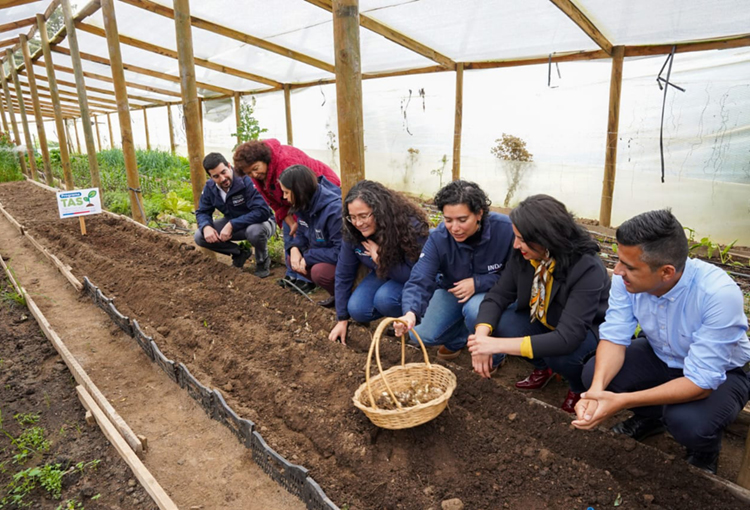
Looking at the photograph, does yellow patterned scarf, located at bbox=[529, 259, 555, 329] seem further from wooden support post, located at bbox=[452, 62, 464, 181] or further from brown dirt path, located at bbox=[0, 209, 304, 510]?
wooden support post, located at bbox=[452, 62, 464, 181]

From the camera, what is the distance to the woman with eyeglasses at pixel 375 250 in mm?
2609

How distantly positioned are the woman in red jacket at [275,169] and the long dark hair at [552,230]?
205cm

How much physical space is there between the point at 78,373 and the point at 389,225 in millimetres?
1946

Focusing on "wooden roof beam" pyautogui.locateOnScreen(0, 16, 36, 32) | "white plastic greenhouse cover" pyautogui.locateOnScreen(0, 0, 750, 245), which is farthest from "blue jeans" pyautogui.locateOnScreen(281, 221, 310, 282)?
"wooden roof beam" pyautogui.locateOnScreen(0, 16, 36, 32)

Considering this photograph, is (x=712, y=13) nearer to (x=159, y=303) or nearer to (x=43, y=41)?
(x=159, y=303)

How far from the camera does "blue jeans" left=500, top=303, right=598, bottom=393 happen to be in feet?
7.04

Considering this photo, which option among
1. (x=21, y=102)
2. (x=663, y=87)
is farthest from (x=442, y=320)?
(x=21, y=102)

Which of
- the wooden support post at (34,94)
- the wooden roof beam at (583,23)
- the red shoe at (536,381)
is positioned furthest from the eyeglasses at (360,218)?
the wooden support post at (34,94)

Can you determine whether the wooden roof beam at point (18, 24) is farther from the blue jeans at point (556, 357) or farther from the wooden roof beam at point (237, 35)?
the blue jeans at point (556, 357)

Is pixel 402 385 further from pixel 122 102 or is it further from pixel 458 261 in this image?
pixel 122 102

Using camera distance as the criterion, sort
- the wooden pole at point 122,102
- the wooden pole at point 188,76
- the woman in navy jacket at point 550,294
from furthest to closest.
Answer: the wooden pole at point 122,102, the wooden pole at point 188,76, the woman in navy jacket at point 550,294

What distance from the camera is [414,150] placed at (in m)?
7.81

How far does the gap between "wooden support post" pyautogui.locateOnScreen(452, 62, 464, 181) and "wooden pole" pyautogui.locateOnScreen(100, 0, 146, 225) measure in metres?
4.22

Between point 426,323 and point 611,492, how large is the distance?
1.30m
